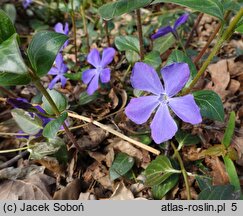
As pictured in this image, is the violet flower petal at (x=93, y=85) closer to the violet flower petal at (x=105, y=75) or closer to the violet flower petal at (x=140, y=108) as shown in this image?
the violet flower petal at (x=105, y=75)

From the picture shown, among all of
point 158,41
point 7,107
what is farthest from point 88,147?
point 158,41

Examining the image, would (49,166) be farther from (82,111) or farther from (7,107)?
(7,107)

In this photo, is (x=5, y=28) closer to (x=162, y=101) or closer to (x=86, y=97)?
(x=162, y=101)

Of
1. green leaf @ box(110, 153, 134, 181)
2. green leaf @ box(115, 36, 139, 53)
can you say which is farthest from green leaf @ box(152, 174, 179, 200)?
green leaf @ box(115, 36, 139, 53)

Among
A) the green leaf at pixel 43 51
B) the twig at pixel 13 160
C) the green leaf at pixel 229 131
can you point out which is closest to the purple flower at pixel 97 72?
the twig at pixel 13 160

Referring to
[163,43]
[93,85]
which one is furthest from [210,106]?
[163,43]

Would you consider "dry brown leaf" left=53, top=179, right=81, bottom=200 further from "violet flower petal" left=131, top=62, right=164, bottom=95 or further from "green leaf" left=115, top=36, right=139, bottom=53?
"green leaf" left=115, top=36, right=139, bottom=53
